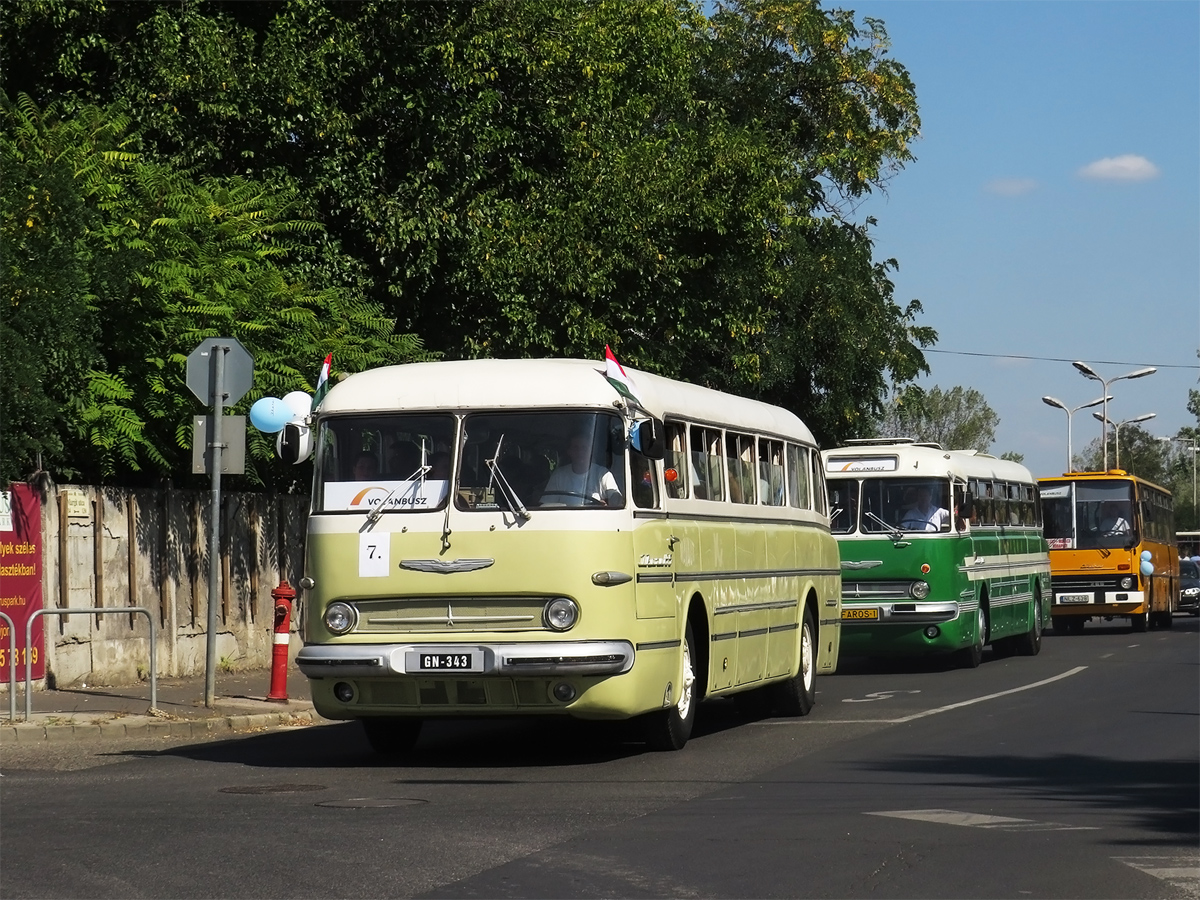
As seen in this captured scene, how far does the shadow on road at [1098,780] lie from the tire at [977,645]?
1231 cm

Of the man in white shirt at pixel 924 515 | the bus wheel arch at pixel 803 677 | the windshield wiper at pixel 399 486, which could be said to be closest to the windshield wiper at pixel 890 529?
the man in white shirt at pixel 924 515

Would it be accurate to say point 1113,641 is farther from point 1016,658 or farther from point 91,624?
point 91,624

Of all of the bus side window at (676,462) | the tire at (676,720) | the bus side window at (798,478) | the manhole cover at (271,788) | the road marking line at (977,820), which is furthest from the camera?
the bus side window at (798,478)

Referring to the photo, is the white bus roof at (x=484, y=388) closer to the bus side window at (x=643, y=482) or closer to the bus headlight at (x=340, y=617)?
the bus side window at (x=643, y=482)

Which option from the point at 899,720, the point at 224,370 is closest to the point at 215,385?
the point at 224,370

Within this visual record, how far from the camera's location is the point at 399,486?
42.3 feet

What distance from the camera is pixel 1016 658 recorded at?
93.2ft

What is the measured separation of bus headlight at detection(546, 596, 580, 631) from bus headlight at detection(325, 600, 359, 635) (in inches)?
53.0

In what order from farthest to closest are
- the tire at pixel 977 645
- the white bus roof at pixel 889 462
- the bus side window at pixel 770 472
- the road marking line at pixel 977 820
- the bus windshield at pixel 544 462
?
the tire at pixel 977 645 < the white bus roof at pixel 889 462 < the bus side window at pixel 770 472 < the bus windshield at pixel 544 462 < the road marking line at pixel 977 820

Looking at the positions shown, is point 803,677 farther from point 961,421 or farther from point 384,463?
point 961,421

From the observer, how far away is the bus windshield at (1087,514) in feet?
131

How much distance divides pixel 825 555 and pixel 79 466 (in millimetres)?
7846

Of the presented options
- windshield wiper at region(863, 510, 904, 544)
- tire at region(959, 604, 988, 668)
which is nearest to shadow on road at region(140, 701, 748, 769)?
windshield wiper at region(863, 510, 904, 544)

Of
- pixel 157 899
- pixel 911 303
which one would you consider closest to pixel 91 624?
pixel 157 899
